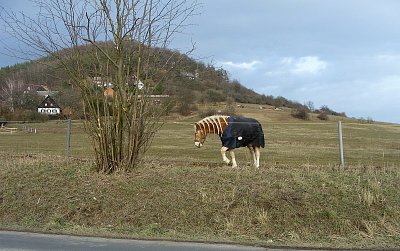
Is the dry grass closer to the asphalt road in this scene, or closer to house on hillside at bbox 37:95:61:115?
the asphalt road

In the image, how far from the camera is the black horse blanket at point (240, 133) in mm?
12164

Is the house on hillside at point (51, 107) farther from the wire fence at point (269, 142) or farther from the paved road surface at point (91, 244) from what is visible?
the paved road surface at point (91, 244)

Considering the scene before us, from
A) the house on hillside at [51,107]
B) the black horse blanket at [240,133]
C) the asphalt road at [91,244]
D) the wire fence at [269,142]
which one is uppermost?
the house on hillside at [51,107]

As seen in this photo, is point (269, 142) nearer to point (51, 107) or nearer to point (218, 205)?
point (51, 107)

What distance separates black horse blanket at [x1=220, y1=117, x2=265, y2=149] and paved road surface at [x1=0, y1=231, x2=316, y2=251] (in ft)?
17.5

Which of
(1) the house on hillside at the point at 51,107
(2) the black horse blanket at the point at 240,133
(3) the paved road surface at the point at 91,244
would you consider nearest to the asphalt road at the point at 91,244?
(3) the paved road surface at the point at 91,244

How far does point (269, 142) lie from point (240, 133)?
19.2 meters

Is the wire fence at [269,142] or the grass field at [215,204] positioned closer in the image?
the grass field at [215,204]

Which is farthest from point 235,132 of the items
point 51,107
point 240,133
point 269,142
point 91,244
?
point 269,142

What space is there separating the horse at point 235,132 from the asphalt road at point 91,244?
16.7 ft

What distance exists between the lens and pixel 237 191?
9164 mm

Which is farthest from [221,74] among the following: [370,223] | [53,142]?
[53,142]

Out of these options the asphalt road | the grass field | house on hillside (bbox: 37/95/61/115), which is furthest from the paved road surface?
house on hillside (bbox: 37/95/61/115)

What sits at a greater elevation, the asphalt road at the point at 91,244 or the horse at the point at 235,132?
the horse at the point at 235,132
